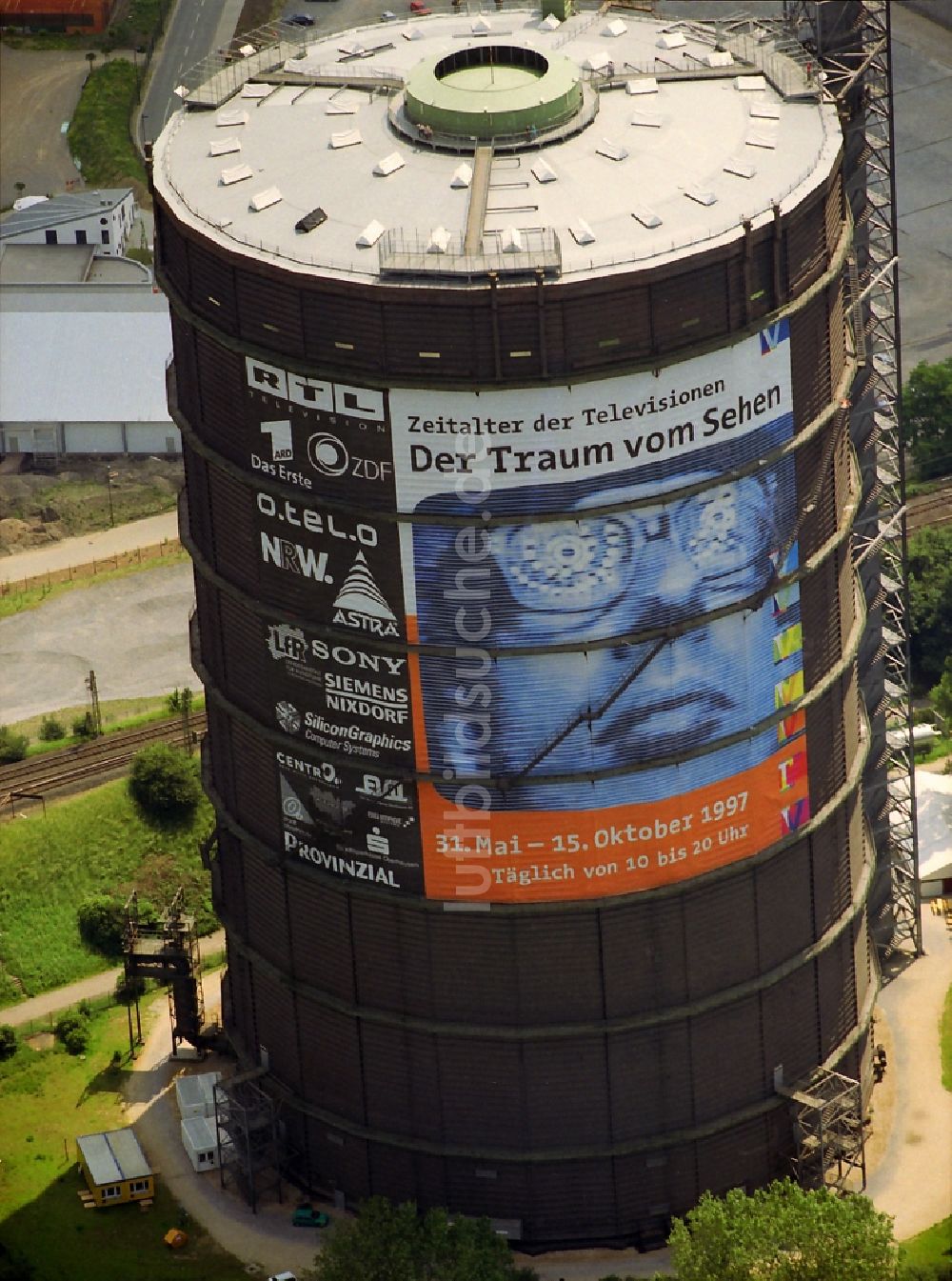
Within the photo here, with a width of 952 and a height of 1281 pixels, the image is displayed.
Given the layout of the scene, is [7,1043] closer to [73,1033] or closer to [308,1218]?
[73,1033]

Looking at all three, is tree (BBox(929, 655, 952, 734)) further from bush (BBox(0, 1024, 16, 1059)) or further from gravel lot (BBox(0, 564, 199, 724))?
bush (BBox(0, 1024, 16, 1059))

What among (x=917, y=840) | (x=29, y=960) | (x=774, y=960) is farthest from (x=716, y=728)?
(x=29, y=960)

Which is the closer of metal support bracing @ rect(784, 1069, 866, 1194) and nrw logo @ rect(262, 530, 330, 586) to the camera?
nrw logo @ rect(262, 530, 330, 586)

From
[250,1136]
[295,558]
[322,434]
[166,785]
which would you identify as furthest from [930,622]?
[322,434]

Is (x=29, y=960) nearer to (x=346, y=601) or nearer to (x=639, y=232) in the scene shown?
(x=346, y=601)

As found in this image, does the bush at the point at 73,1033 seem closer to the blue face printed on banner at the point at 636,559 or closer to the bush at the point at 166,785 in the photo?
the bush at the point at 166,785

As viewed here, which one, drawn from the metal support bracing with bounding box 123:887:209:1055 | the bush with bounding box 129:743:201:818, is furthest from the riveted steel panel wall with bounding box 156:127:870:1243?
the bush with bounding box 129:743:201:818
